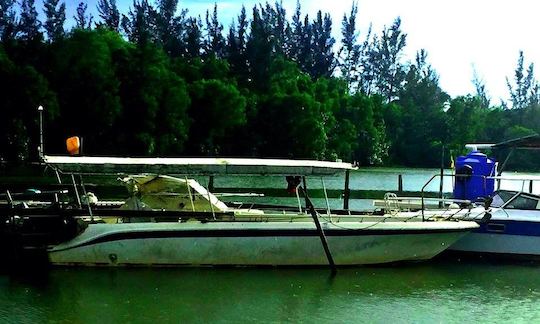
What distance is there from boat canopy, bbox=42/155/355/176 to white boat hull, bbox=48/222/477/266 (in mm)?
1183

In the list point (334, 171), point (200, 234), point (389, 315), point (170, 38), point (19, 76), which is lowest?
A: point (389, 315)

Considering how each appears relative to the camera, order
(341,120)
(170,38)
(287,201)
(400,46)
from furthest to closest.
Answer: (400,46), (170,38), (341,120), (287,201)

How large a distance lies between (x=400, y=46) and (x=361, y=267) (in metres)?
116

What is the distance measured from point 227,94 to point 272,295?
60587 mm

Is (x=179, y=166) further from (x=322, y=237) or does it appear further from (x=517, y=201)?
(x=517, y=201)

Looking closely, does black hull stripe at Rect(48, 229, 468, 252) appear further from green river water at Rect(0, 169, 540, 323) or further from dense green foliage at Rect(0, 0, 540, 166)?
dense green foliage at Rect(0, 0, 540, 166)

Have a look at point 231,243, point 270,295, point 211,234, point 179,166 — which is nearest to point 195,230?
point 211,234

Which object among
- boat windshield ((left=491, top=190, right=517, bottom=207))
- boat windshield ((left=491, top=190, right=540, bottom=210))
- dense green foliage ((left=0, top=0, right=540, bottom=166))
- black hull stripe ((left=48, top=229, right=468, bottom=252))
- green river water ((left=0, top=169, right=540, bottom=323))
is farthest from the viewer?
dense green foliage ((left=0, top=0, right=540, bottom=166))

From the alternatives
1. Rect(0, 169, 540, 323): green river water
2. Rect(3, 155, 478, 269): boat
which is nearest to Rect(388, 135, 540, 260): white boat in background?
Rect(0, 169, 540, 323): green river water

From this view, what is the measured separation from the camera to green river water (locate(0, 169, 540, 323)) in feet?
48.3

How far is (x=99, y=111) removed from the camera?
6419 cm

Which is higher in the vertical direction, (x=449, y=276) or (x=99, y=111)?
(x=99, y=111)

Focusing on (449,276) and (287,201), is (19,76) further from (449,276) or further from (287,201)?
(449,276)

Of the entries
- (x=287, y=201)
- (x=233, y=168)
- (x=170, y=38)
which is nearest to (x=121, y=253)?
(x=233, y=168)
